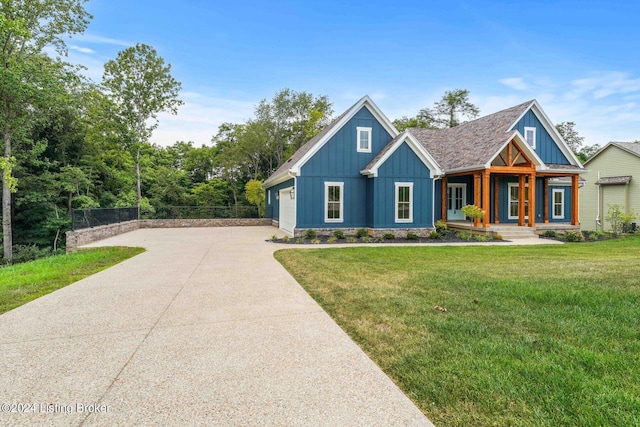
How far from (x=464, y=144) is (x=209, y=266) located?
14918 millimetres

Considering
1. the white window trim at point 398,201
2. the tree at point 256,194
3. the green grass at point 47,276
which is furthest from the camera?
the tree at point 256,194

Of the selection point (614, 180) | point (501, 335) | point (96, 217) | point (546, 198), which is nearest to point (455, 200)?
point (546, 198)

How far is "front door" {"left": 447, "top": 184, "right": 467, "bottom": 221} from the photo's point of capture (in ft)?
57.5

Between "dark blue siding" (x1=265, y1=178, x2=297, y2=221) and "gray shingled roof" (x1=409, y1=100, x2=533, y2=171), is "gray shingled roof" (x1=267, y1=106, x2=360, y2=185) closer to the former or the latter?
"dark blue siding" (x1=265, y1=178, x2=297, y2=221)

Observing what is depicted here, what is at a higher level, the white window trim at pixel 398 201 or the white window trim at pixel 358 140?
the white window trim at pixel 358 140

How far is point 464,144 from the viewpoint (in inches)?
669

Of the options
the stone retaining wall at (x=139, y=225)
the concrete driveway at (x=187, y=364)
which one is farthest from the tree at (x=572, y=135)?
the concrete driveway at (x=187, y=364)

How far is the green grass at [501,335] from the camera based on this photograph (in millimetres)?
2273

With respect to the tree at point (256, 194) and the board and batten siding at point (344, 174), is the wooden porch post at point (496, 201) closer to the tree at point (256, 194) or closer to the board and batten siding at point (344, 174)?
the board and batten siding at point (344, 174)

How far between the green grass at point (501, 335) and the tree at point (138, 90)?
21.1 meters

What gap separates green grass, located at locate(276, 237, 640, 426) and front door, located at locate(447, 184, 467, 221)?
10.3 metres

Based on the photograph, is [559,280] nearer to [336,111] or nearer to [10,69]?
[10,69]

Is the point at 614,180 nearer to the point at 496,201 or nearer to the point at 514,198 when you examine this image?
the point at 514,198

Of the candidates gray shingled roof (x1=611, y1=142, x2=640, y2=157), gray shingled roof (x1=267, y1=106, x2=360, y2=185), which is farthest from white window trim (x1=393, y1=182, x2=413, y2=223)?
gray shingled roof (x1=611, y1=142, x2=640, y2=157)
